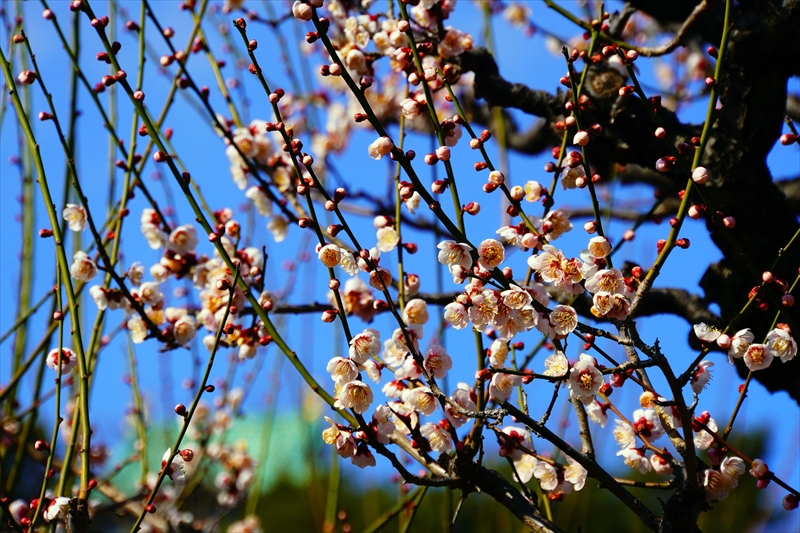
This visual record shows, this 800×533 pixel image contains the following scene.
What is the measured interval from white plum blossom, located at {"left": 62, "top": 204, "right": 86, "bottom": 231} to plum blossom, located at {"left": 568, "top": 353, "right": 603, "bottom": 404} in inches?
56.8

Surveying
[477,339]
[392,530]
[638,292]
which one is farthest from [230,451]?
[638,292]

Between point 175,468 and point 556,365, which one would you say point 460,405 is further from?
point 175,468

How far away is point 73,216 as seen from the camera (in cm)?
215

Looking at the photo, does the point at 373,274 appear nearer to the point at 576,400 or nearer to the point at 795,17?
the point at 576,400

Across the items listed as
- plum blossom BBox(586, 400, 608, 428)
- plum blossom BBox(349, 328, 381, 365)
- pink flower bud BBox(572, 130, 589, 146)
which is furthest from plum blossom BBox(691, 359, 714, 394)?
plum blossom BBox(349, 328, 381, 365)

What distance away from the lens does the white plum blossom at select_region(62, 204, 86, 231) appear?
2.15 m

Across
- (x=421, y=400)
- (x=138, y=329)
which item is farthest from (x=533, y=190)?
(x=138, y=329)

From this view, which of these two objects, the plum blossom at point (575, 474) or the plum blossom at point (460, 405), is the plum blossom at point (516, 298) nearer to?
the plum blossom at point (460, 405)

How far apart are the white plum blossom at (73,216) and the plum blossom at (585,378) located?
1.44m

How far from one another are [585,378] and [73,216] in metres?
1.49

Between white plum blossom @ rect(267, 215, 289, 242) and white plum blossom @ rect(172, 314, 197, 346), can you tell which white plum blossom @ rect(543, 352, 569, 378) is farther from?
white plum blossom @ rect(267, 215, 289, 242)

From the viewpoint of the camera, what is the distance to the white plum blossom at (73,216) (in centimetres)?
215

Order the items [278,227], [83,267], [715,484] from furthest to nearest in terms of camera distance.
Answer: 1. [278,227]
2. [83,267]
3. [715,484]

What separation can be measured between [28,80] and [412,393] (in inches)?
49.9
